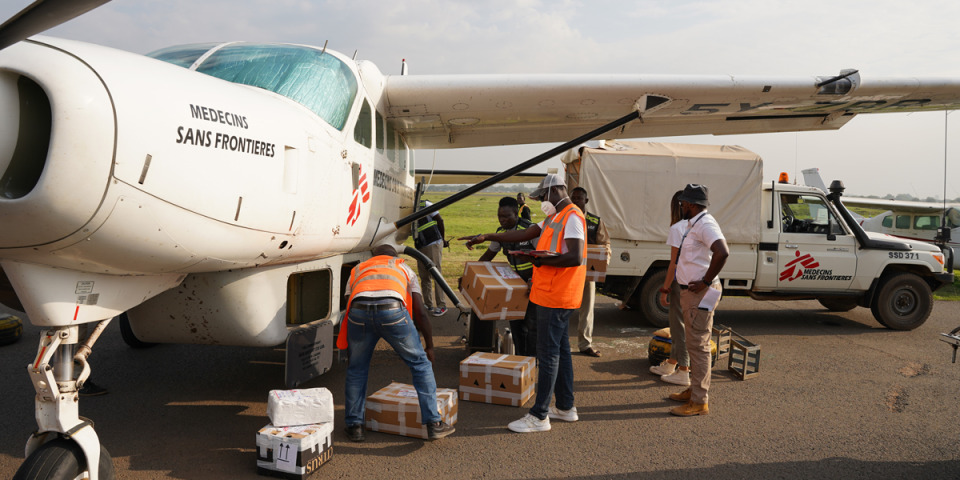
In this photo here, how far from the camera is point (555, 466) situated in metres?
3.76

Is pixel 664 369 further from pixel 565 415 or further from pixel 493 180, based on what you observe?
pixel 493 180

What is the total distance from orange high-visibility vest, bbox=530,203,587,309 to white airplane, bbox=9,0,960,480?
5.18 ft

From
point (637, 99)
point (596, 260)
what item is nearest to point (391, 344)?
point (596, 260)

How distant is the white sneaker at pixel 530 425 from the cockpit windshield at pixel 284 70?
2.61 m

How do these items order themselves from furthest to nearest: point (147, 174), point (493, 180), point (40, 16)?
point (493, 180) → point (147, 174) → point (40, 16)

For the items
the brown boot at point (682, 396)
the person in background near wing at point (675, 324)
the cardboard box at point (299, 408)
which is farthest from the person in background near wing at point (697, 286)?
the cardboard box at point (299, 408)

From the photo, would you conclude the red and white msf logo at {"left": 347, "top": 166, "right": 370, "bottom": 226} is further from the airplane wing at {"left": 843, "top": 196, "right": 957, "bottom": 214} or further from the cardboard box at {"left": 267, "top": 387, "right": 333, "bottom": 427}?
the airplane wing at {"left": 843, "top": 196, "right": 957, "bottom": 214}

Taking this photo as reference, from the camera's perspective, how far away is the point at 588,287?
6504 millimetres

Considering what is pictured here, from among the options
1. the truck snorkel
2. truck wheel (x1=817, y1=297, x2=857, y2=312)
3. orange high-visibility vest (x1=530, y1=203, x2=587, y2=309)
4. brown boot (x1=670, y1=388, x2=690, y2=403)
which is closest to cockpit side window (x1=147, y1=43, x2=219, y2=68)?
orange high-visibility vest (x1=530, y1=203, x2=587, y2=309)

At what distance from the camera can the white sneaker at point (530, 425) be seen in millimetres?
4348

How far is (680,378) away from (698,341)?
3.79 ft

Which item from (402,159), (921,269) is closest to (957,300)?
(921,269)

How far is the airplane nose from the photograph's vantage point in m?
2.23

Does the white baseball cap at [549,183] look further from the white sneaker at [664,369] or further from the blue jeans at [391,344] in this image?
the white sneaker at [664,369]
